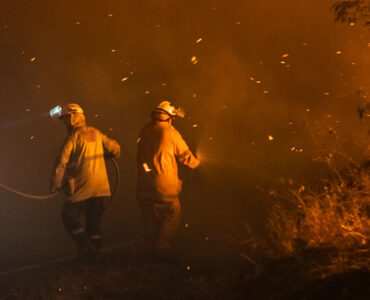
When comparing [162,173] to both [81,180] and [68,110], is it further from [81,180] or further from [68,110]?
[68,110]

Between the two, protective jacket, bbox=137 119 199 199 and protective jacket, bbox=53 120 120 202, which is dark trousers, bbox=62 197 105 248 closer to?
protective jacket, bbox=53 120 120 202

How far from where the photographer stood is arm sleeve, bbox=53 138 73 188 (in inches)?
307

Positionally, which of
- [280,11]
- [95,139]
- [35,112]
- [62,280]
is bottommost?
[62,280]

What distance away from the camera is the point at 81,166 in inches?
316

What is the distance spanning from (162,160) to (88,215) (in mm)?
1300

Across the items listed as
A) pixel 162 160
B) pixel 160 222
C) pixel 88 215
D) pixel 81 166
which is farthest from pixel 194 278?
pixel 81 166

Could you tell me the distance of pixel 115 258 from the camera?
812 centimetres

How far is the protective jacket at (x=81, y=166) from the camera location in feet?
26.1

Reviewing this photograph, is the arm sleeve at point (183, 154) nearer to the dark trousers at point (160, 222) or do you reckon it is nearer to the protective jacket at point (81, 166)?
the dark trousers at point (160, 222)

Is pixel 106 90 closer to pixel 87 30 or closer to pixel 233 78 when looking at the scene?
pixel 87 30

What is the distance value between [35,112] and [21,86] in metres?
0.58

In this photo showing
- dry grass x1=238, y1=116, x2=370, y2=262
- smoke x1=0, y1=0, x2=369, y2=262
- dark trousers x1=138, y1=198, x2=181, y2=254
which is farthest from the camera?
smoke x1=0, y1=0, x2=369, y2=262

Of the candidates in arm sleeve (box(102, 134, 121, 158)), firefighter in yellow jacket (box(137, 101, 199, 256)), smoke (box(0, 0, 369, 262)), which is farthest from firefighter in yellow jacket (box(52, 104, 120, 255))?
smoke (box(0, 0, 369, 262))

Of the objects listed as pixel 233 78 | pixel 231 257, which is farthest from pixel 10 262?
pixel 233 78
